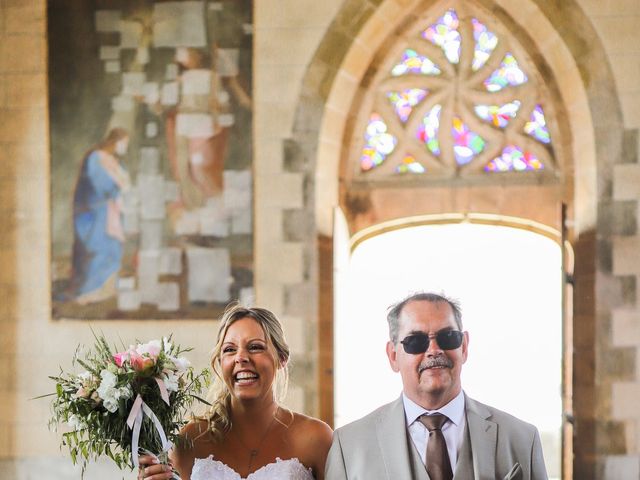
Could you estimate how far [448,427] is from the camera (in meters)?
2.56

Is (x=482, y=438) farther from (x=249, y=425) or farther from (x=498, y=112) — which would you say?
(x=498, y=112)

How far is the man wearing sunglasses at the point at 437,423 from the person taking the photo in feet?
8.21

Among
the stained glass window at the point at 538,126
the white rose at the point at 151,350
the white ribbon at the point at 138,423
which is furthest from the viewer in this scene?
the stained glass window at the point at 538,126

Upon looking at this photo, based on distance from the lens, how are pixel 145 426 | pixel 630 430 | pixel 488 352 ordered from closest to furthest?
pixel 145 426 < pixel 630 430 < pixel 488 352

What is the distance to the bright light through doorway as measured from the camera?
9.08 m

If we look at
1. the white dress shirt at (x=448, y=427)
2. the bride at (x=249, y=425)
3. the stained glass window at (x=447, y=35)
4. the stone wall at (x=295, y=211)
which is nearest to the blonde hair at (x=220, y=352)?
the bride at (x=249, y=425)

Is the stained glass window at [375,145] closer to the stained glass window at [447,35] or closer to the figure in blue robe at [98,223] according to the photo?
the stained glass window at [447,35]

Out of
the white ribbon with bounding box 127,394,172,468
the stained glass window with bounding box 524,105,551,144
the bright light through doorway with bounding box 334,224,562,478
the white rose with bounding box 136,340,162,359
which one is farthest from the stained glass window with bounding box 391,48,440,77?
the white ribbon with bounding box 127,394,172,468

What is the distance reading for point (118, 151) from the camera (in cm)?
639

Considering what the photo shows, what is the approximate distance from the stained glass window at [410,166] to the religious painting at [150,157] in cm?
101

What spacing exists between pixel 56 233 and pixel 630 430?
344cm

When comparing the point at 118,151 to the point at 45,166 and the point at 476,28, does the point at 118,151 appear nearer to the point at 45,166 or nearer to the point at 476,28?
the point at 45,166

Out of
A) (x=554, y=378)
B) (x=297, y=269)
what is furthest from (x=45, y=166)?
(x=554, y=378)

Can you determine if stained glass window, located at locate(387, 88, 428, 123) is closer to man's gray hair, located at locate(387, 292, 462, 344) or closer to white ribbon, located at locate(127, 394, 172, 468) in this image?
white ribbon, located at locate(127, 394, 172, 468)
